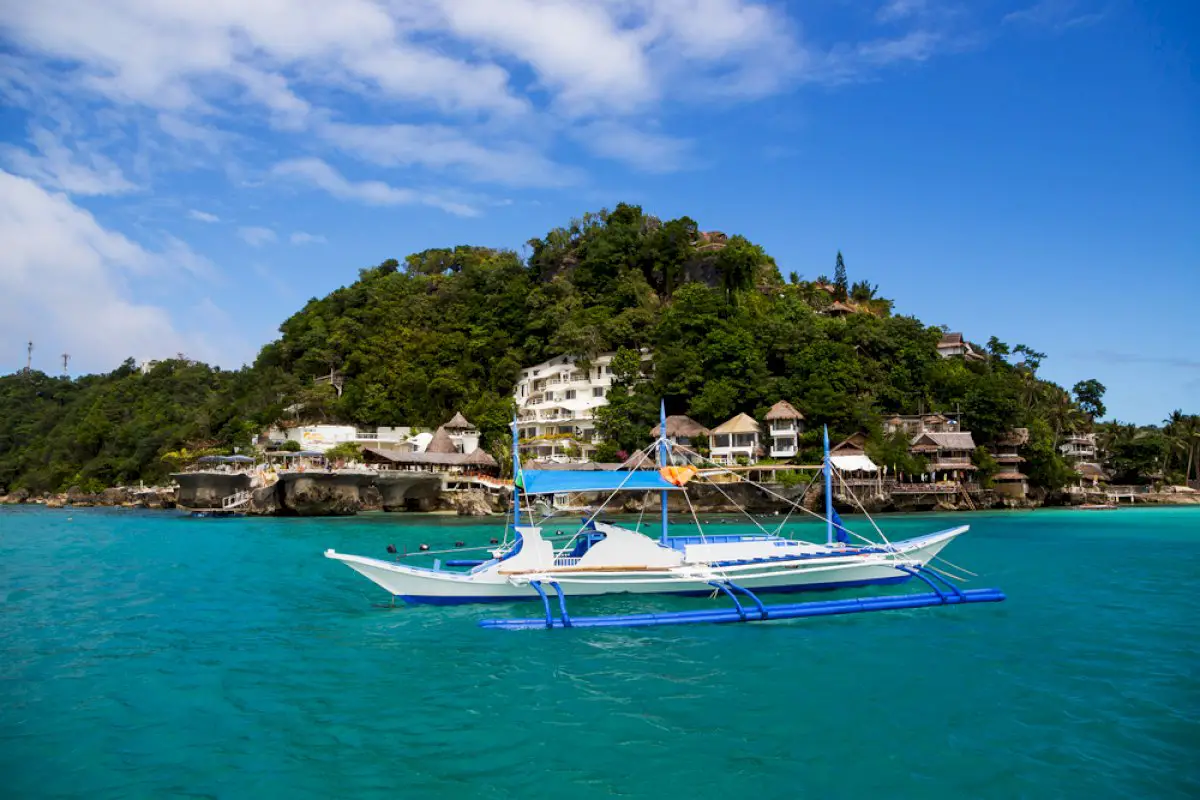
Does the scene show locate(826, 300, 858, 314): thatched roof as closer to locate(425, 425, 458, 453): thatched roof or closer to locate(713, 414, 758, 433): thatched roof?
locate(713, 414, 758, 433): thatched roof

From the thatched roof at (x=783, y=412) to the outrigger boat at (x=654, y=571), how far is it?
32215 mm

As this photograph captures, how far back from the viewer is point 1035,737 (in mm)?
9984

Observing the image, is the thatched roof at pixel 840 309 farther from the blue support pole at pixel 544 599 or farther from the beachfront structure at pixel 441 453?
the blue support pole at pixel 544 599

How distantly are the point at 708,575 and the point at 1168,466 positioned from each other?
82.7m

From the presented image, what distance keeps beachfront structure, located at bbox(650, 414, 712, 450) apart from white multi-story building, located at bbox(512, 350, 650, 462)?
26.8 feet

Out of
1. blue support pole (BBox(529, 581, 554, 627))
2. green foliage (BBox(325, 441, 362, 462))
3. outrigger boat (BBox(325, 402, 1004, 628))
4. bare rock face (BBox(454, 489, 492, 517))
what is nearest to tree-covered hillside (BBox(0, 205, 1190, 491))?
green foliage (BBox(325, 441, 362, 462))

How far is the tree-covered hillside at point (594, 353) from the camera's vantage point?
187 feet

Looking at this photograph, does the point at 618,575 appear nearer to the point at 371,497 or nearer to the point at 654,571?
the point at 654,571

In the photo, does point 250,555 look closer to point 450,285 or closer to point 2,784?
point 2,784

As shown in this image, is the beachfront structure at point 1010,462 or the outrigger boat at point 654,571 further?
the beachfront structure at point 1010,462

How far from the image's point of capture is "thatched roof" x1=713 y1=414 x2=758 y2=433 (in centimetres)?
5409

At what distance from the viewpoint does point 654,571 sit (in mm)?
18047

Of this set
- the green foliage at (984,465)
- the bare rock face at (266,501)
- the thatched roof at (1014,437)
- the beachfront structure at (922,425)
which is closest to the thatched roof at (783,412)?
the beachfront structure at (922,425)

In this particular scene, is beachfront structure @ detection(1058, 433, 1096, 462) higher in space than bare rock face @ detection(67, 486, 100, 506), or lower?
higher
